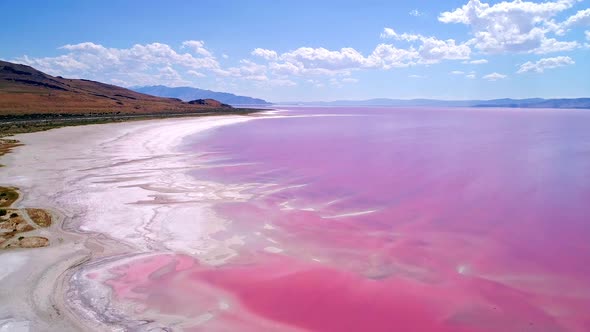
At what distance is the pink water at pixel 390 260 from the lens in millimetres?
11531

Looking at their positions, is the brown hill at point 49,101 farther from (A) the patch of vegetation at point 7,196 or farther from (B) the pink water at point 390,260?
(B) the pink water at point 390,260

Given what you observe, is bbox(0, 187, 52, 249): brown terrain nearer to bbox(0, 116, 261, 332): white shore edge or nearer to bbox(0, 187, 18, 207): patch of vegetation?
bbox(0, 187, 18, 207): patch of vegetation

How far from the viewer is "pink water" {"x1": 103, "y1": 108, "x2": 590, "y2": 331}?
11531mm

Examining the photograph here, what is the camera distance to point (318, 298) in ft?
40.5

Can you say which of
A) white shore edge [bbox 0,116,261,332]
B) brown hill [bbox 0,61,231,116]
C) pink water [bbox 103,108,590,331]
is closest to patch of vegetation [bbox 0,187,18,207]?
white shore edge [bbox 0,116,261,332]

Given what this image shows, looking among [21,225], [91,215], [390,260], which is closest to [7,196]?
[21,225]

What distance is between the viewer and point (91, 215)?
19391 millimetres

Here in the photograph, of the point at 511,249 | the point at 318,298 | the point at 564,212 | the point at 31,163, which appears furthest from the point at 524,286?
the point at 31,163

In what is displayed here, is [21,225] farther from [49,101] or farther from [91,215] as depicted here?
[49,101]

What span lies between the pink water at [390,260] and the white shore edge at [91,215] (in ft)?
5.02

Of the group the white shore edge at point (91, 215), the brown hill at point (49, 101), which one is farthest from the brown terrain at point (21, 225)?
the brown hill at point (49, 101)

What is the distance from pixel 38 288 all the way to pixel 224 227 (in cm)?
740

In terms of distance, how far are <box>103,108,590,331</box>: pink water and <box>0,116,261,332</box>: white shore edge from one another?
1.53 m

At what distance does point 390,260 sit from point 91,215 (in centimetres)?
1311
